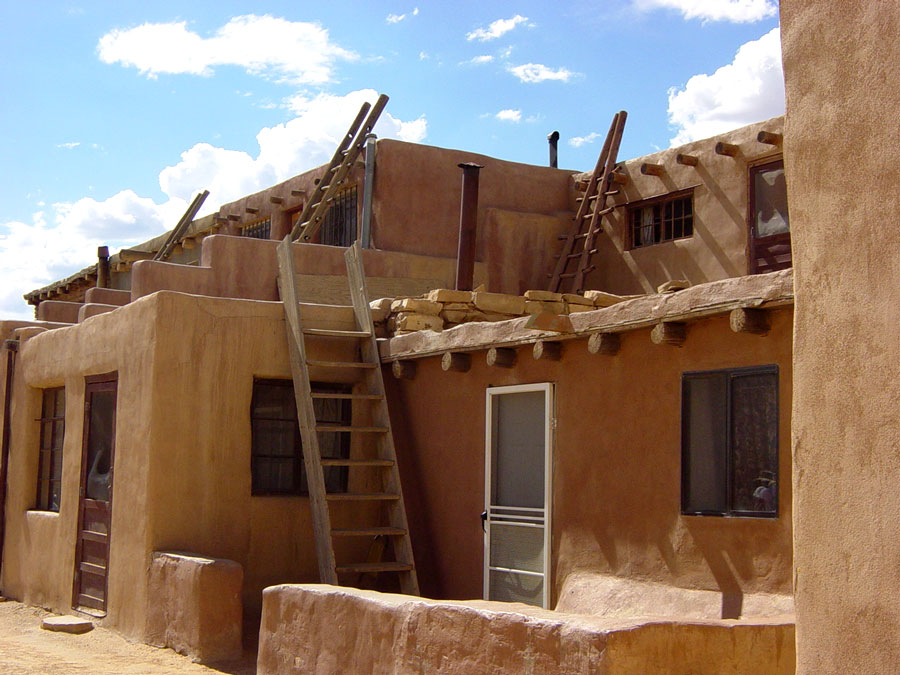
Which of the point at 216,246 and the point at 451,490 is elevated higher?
the point at 216,246

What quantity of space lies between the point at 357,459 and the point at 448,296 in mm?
1669

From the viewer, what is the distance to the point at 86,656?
8.30 m

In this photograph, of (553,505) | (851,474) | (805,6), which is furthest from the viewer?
(553,505)

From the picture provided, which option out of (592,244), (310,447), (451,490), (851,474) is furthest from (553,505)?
(592,244)

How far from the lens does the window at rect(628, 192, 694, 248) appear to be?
1380 centimetres

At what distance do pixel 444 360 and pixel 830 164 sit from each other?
5.32 metres

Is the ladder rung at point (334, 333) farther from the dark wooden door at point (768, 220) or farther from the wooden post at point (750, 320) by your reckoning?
the dark wooden door at point (768, 220)

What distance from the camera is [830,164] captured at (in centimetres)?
368

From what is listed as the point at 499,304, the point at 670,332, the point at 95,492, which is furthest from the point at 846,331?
the point at 95,492

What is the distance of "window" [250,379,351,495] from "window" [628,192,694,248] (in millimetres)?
5864

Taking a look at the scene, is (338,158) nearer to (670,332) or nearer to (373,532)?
(373,532)

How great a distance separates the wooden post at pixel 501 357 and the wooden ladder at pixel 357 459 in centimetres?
141

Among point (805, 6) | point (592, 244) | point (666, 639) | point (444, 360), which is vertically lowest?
point (666, 639)

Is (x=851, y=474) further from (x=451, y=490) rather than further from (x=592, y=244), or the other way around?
(x=592, y=244)
